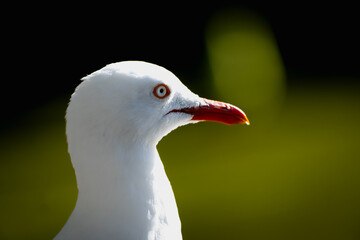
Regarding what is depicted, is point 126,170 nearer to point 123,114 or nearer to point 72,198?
point 123,114

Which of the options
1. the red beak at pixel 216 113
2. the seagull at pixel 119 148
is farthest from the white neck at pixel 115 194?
the red beak at pixel 216 113

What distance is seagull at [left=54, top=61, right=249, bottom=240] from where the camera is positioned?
0.92 metres

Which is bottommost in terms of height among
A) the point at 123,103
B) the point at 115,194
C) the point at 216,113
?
the point at 115,194

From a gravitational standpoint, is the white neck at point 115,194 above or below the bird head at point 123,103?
below

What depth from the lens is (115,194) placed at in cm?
94

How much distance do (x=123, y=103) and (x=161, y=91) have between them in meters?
0.08

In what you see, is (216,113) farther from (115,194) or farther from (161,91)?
(115,194)

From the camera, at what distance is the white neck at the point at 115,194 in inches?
36.7

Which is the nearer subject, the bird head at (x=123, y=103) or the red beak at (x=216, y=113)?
the bird head at (x=123, y=103)

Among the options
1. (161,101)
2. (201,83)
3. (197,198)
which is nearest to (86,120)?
(161,101)

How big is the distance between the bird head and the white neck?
0.08ft

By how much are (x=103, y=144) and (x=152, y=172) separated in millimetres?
112

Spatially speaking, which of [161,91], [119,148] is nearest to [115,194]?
[119,148]

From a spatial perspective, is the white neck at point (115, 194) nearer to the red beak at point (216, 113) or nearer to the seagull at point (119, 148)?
the seagull at point (119, 148)
